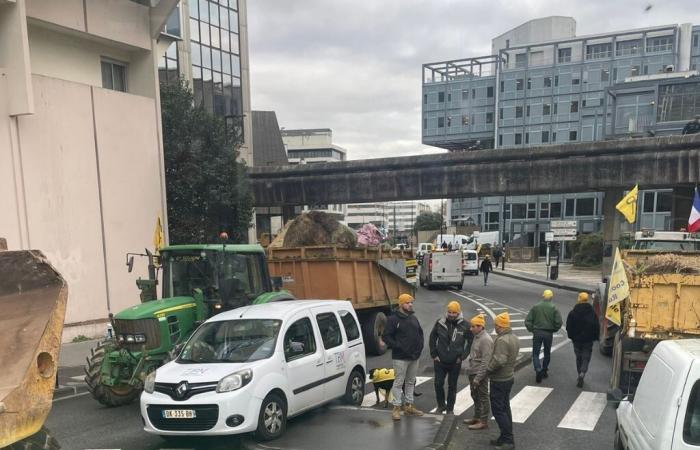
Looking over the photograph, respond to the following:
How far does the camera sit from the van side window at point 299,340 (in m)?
6.80

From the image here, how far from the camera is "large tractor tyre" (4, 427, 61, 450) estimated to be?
328 cm

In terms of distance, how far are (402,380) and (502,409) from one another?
58.6 inches

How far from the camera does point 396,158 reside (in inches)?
1089

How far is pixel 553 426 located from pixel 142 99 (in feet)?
51.4

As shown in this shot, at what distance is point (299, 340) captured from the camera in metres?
7.10

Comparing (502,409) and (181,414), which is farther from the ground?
(181,414)

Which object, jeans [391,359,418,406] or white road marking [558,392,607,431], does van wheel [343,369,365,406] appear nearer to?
jeans [391,359,418,406]

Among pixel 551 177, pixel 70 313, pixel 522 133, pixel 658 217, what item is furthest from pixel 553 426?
pixel 522 133

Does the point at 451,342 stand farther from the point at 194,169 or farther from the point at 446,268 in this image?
the point at 446,268

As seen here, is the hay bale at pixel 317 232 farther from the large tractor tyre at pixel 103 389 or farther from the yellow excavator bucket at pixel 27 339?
the yellow excavator bucket at pixel 27 339

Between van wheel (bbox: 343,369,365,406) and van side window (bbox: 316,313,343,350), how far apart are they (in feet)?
2.37

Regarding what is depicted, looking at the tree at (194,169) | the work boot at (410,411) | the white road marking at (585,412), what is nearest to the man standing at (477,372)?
the work boot at (410,411)

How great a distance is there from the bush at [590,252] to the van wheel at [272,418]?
39164 millimetres

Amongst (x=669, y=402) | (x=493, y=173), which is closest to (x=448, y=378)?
(x=669, y=402)
